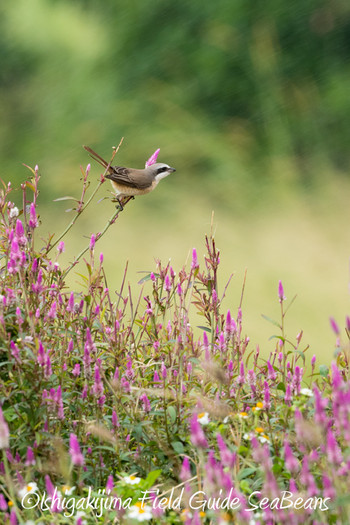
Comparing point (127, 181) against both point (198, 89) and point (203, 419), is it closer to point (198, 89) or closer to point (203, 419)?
point (203, 419)

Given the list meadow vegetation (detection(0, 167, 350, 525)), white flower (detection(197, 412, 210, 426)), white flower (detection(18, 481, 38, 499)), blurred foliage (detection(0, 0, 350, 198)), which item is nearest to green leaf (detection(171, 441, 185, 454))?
meadow vegetation (detection(0, 167, 350, 525))

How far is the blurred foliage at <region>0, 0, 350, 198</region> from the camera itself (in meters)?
5.56

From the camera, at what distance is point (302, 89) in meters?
5.78

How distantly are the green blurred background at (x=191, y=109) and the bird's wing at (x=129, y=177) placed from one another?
214 cm

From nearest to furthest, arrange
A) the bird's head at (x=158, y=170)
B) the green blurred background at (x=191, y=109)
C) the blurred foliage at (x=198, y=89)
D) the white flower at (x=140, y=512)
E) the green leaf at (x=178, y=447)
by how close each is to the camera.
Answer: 1. the white flower at (x=140, y=512)
2. the green leaf at (x=178, y=447)
3. the bird's head at (x=158, y=170)
4. the green blurred background at (x=191, y=109)
5. the blurred foliage at (x=198, y=89)

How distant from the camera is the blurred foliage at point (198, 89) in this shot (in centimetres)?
556

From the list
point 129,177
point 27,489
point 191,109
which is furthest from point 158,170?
point 191,109

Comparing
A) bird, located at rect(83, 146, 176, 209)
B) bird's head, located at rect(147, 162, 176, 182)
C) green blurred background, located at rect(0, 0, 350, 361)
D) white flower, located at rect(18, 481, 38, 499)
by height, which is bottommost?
white flower, located at rect(18, 481, 38, 499)

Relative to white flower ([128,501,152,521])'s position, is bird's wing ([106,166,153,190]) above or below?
above

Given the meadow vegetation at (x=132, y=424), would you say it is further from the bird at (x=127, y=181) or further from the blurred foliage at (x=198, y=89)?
the blurred foliage at (x=198, y=89)

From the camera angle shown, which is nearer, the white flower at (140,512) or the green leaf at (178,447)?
the white flower at (140,512)

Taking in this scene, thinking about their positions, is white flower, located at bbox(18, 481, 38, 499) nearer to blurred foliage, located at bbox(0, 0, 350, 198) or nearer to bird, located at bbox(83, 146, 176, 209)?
bird, located at bbox(83, 146, 176, 209)

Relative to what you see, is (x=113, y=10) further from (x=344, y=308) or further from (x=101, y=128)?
(x=344, y=308)

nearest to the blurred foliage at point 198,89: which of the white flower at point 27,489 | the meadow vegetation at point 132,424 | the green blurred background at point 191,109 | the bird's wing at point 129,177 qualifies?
the green blurred background at point 191,109
